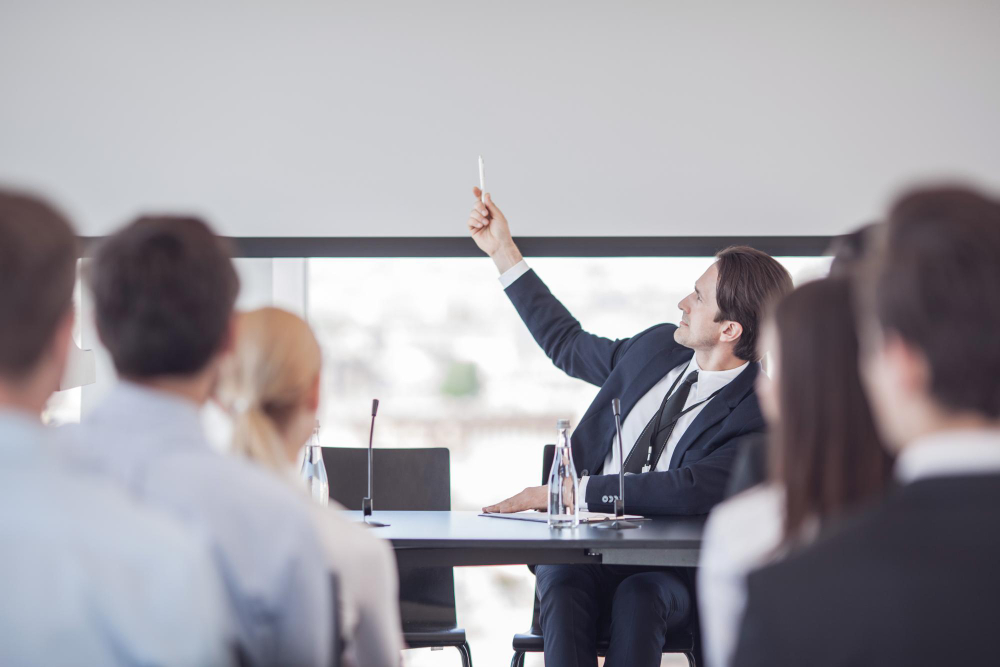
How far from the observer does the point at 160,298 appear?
1.17 m

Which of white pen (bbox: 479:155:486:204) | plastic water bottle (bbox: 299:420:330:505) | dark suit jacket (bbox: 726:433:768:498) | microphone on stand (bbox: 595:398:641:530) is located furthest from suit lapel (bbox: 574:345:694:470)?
dark suit jacket (bbox: 726:433:768:498)

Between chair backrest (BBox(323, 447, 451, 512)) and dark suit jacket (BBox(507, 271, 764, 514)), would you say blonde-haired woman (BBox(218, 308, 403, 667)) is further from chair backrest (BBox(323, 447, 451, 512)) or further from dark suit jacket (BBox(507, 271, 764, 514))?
chair backrest (BBox(323, 447, 451, 512))

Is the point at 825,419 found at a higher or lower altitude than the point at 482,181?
lower

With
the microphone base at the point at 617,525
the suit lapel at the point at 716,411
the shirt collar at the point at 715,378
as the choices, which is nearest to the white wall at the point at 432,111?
the shirt collar at the point at 715,378

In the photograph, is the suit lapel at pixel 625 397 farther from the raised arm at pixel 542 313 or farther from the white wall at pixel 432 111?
the white wall at pixel 432 111

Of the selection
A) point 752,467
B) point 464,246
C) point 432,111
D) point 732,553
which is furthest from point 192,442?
point 432,111

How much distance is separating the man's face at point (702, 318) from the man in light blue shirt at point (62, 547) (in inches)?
88.9

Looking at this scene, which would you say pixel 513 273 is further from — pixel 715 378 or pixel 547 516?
pixel 547 516

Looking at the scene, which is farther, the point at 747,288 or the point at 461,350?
the point at 461,350

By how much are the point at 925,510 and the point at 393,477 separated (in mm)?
2251

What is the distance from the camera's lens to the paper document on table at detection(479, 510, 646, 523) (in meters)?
2.47

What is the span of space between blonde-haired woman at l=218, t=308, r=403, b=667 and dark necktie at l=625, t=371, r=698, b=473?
1.70m

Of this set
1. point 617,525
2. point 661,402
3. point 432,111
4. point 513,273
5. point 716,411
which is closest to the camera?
point 617,525

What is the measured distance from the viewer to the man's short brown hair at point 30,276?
0.97 meters
